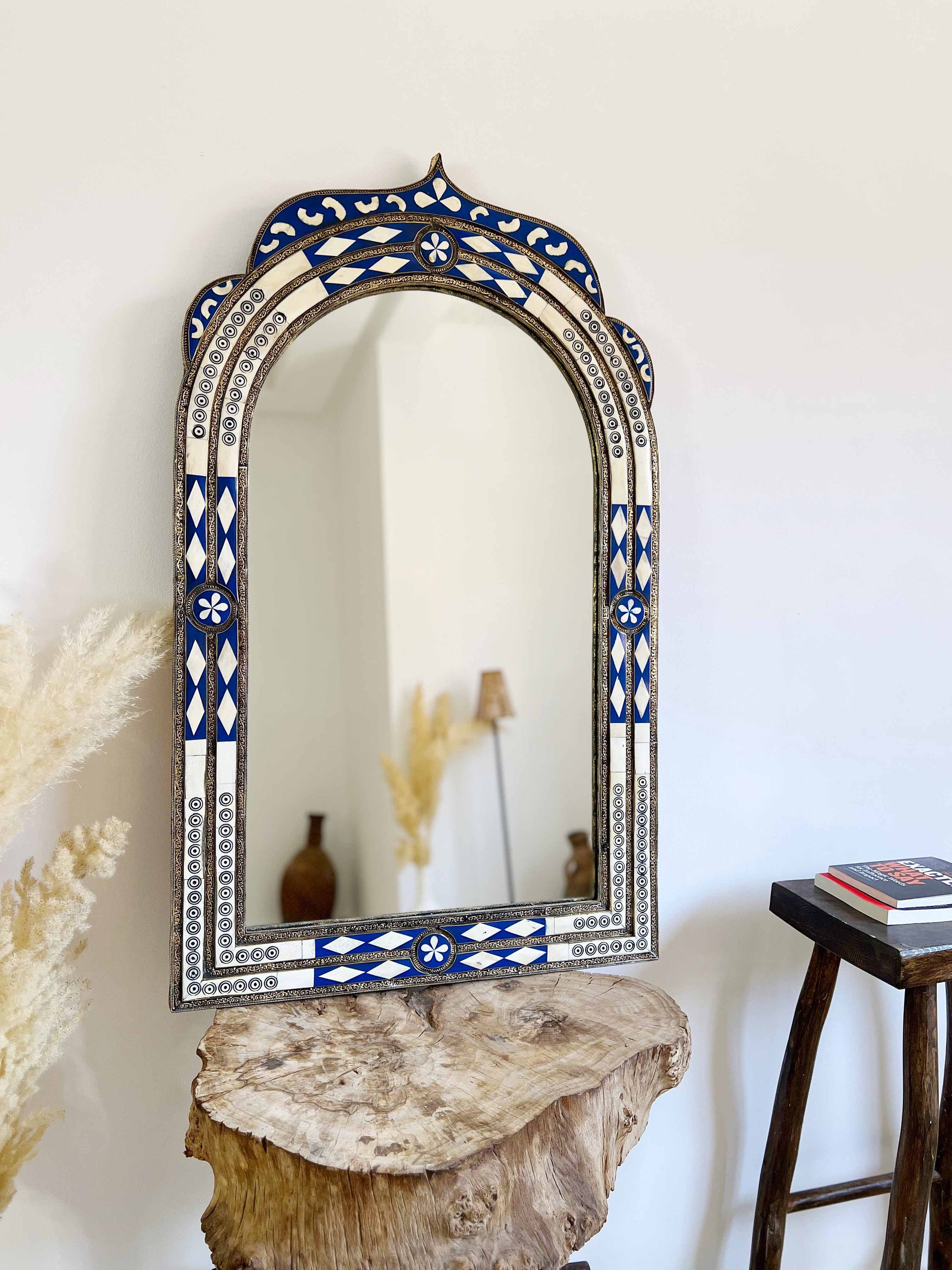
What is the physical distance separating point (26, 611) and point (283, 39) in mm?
918

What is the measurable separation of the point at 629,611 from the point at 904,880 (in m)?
0.57

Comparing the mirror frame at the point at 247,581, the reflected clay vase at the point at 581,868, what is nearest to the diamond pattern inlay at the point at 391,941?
the mirror frame at the point at 247,581

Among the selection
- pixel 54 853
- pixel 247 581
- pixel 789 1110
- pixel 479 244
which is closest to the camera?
pixel 54 853

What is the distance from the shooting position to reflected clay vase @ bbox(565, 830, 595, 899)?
1308 millimetres

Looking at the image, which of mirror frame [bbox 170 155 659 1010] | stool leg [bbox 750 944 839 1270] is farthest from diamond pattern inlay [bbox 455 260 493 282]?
stool leg [bbox 750 944 839 1270]

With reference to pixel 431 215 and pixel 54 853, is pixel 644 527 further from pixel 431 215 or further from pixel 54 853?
pixel 54 853

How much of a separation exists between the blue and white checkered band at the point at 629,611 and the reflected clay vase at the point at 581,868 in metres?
0.32

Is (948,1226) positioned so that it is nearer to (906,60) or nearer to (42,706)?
(42,706)

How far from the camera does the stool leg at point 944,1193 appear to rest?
136 cm

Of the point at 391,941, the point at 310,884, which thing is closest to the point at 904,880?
the point at 391,941

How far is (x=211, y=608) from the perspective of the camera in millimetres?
1152

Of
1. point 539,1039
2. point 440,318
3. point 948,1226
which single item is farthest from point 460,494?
point 948,1226

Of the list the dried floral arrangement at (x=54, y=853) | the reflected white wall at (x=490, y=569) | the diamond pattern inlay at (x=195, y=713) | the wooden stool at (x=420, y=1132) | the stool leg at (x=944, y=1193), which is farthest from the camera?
the stool leg at (x=944, y=1193)

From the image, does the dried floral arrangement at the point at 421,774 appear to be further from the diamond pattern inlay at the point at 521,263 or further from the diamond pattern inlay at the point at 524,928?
the diamond pattern inlay at the point at 521,263
